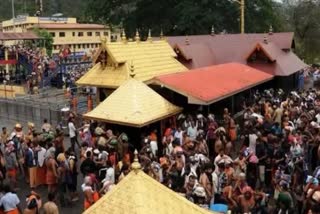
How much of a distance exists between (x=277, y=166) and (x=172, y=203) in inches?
260

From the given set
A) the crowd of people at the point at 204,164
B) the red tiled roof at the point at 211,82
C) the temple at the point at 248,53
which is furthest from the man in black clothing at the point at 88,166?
the temple at the point at 248,53

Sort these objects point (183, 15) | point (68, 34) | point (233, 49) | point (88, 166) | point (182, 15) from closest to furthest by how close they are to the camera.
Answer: point (88, 166) → point (233, 49) → point (183, 15) → point (182, 15) → point (68, 34)

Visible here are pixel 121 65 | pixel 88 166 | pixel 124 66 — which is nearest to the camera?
pixel 88 166

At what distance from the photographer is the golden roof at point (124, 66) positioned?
20094 millimetres

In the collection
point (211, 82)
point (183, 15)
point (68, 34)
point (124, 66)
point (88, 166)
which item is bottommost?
point (88, 166)

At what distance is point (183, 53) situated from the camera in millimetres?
25531

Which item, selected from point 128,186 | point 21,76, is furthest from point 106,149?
point 21,76

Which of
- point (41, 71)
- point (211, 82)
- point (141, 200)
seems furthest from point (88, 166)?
point (41, 71)

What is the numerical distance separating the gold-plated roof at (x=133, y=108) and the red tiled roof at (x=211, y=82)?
0.88 meters

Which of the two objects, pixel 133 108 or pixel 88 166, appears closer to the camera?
pixel 88 166

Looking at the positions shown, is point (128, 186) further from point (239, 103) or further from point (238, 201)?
point (239, 103)

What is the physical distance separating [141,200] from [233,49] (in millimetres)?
25075

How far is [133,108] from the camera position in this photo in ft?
52.4

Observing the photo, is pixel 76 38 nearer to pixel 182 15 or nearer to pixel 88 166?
pixel 182 15
